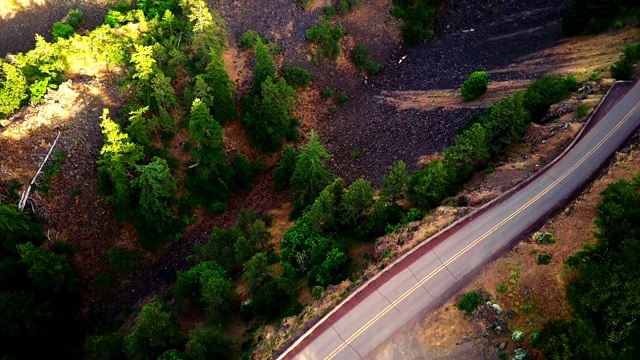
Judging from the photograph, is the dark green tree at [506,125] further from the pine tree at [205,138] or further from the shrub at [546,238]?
the pine tree at [205,138]

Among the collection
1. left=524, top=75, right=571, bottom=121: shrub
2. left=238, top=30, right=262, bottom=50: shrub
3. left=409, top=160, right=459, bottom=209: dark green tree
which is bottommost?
left=524, top=75, right=571, bottom=121: shrub

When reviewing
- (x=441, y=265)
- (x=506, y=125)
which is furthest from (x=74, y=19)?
(x=441, y=265)

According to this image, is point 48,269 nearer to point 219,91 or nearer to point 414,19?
point 219,91

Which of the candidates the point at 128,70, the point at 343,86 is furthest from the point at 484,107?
the point at 128,70

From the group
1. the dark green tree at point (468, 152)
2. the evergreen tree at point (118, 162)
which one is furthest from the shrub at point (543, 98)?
the evergreen tree at point (118, 162)

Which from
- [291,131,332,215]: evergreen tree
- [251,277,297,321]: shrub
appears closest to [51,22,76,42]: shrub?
[291,131,332,215]: evergreen tree

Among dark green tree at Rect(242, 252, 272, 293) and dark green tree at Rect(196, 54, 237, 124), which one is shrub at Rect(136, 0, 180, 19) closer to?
dark green tree at Rect(196, 54, 237, 124)

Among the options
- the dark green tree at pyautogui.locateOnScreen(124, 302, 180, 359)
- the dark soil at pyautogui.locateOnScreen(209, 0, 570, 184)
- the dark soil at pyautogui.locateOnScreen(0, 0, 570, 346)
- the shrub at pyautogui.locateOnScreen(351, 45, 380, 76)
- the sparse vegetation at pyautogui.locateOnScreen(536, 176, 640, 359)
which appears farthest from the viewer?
the shrub at pyautogui.locateOnScreen(351, 45, 380, 76)
